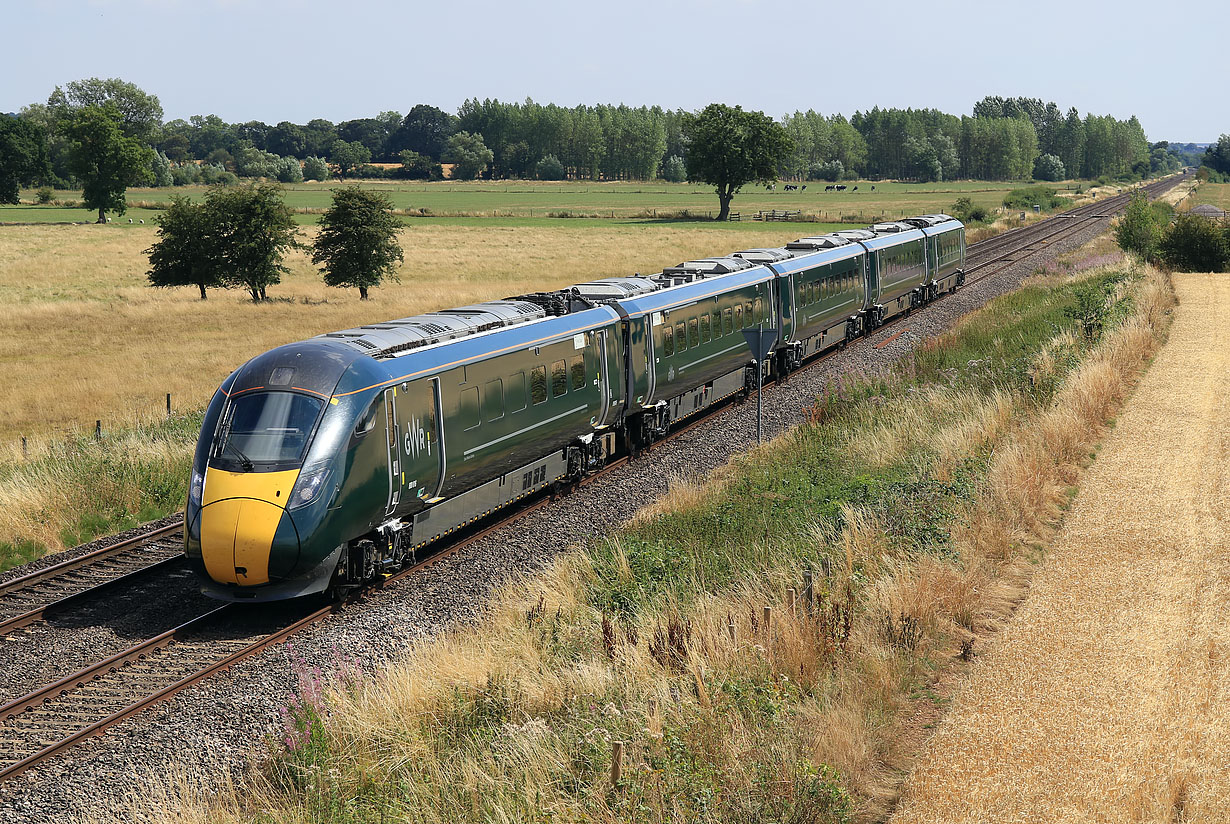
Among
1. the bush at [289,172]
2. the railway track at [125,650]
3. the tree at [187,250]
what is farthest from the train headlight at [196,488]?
the bush at [289,172]

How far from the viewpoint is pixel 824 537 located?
13555 millimetres

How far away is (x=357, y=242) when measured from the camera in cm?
5412

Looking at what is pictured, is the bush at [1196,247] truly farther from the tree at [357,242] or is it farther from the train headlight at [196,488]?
the train headlight at [196,488]

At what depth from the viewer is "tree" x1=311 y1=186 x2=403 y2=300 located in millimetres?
54156

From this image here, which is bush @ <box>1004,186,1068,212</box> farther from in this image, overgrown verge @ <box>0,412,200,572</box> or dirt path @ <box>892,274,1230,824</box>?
overgrown verge @ <box>0,412,200,572</box>

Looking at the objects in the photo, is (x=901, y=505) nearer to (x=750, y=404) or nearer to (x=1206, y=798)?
(x=1206, y=798)

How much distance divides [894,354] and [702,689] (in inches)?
974

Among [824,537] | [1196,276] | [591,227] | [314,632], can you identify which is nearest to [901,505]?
[824,537]

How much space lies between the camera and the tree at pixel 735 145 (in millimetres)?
110688

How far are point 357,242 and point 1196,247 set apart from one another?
3924cm

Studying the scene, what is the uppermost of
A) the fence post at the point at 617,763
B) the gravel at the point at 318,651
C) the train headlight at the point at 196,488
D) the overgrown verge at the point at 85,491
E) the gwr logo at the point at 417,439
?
the gwr logo at the point at 417,439

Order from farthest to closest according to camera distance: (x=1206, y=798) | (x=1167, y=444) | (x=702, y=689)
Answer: (x=1167, y=444) < (x=702, y=689) < (x=1206, y=798)

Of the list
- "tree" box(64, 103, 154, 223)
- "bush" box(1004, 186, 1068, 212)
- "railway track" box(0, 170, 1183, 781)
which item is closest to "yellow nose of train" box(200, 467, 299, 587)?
"railway track" box(0, 170, 1183, 781)

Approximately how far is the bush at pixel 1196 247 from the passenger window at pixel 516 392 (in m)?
43.3
